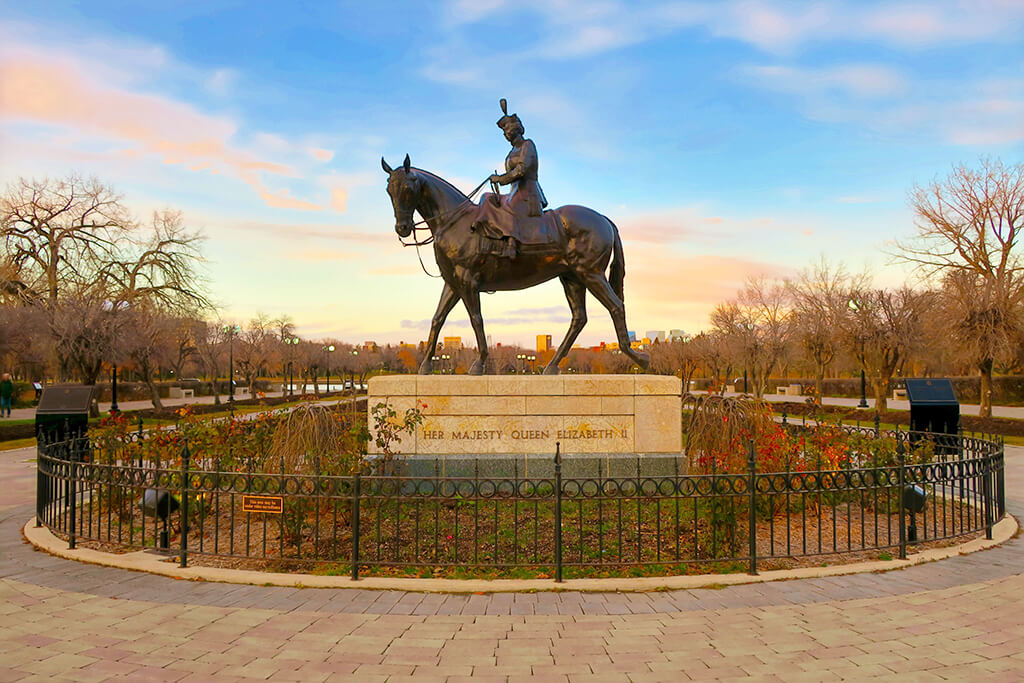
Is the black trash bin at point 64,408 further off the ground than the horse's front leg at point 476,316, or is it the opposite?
the horse's front leg at point 476,316

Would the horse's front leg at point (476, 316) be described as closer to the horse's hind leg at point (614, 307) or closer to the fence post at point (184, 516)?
the horse's hind leg at point (614, 307)

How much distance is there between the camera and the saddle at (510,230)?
32.7ft

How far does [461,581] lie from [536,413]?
4038 mm

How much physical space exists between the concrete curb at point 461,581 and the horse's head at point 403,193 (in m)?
5.29

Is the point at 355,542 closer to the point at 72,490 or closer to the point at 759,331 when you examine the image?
the point at 72,490

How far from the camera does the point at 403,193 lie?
9.54 m

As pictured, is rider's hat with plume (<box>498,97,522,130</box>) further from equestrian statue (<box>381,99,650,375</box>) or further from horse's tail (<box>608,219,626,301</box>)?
horse's tail (<box>608,219,626,301</box>)

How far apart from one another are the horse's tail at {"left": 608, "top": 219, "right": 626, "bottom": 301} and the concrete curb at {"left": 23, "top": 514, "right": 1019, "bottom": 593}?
5.58m

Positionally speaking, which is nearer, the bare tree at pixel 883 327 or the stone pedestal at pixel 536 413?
the stone pedestal at pixel 536 413

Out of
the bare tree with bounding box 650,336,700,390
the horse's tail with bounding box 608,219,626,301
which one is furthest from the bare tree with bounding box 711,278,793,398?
the horse's tail with bounding box 608,219,626,301

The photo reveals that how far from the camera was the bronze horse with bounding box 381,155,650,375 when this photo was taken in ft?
32.9

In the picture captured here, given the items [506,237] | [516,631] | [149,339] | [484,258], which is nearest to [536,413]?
[484,258]

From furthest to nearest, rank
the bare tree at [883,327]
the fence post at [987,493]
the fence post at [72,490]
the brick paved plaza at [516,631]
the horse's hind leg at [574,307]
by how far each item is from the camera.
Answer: the bare tree at [883,327] → the horse's hind leg at [574,307] → the fence post at [987,493] → the fence post at [72,490] → the brick paved plaza at [516,631]

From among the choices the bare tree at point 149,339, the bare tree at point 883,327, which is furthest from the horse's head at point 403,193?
the bare tree at point 883,327
